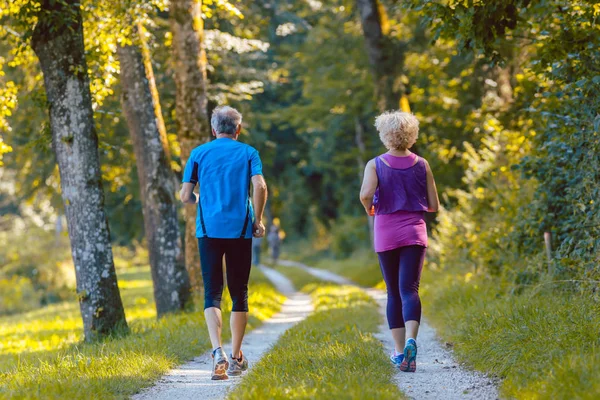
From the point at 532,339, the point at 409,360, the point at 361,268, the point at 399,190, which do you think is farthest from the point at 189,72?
the point at 361,268

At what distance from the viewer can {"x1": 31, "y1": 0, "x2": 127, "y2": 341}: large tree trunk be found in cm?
896

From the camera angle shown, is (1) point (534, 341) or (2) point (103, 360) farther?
(2) point (103, 360)

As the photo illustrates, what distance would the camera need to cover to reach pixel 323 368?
5965mm

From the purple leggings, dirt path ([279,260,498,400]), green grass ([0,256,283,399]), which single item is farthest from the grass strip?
the purple leggings

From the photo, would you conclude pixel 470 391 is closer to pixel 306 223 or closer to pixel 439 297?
pixel 439 297

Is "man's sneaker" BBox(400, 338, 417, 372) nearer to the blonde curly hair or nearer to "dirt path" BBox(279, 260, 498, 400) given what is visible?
"dirt path" BBox(279, 260, 498, 400)

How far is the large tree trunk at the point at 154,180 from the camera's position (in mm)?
11930

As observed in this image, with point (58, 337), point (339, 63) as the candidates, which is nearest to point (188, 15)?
point (58, 337)

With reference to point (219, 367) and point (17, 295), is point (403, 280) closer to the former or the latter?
point (219, 367)

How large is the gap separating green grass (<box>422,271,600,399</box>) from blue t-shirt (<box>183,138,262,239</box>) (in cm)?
235

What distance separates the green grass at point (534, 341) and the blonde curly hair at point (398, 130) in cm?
191

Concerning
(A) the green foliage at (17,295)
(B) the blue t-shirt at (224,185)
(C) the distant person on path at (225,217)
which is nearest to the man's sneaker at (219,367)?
(C) the distant person on path at (225,217)

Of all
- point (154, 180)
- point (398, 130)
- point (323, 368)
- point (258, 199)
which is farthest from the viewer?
point (154, 180)

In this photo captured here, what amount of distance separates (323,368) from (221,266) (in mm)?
→ 1405
